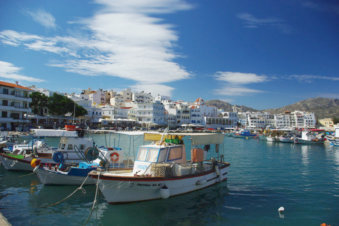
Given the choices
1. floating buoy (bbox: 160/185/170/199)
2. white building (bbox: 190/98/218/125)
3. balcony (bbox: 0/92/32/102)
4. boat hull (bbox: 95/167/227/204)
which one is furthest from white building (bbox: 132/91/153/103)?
floating buoy (bbox: 160/185/170/199)

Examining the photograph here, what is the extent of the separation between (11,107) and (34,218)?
43763 mm

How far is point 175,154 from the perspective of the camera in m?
13.3

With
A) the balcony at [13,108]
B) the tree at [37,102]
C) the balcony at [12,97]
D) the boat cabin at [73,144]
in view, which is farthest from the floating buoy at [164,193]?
the tree at [37,102]

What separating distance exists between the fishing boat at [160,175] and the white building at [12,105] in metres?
42.0

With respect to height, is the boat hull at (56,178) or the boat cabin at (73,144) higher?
the boat cabin at (73,144)

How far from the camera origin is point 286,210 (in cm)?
1162

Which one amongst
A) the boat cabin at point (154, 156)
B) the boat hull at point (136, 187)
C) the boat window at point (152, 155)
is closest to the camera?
the boat hull at point (136, 187)

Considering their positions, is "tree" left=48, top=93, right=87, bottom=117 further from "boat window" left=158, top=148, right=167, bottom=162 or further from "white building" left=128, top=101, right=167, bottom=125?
"boat window" left=158, top=148, right=167, bottom=162

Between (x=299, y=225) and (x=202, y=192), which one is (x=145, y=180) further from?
(x=299, y=225)

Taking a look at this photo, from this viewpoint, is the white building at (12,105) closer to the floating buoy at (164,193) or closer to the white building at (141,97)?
the floating buoy at (164,193)

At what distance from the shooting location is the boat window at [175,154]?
1293 centimetres

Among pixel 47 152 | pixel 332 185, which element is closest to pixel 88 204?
pixel 47 152

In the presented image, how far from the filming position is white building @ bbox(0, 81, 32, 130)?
145ft

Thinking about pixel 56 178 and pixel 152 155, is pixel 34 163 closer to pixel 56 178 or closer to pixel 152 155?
pixel 56 178
